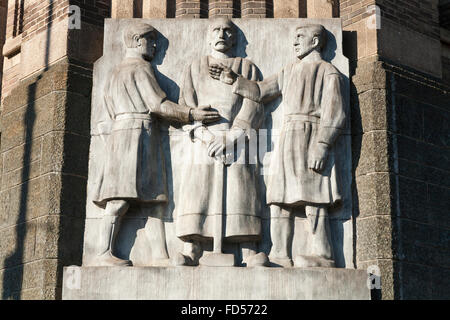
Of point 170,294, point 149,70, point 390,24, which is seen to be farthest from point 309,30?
point 170,294

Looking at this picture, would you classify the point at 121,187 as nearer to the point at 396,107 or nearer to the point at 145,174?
the point at 145,174

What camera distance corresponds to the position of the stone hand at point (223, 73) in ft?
35.7

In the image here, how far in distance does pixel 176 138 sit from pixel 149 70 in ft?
3.04

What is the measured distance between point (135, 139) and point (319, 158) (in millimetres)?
2255

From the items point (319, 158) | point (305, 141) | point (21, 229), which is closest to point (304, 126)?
point (305, 141)

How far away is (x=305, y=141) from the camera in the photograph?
35.0 ft

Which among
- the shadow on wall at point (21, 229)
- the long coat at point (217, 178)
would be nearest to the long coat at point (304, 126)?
the long coat at point (217, 178)

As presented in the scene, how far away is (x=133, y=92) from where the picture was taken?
35.4ft

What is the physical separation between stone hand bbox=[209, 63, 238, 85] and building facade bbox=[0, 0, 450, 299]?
130 cm

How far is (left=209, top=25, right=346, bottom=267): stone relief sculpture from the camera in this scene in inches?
412

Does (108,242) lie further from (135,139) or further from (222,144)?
(222,144)

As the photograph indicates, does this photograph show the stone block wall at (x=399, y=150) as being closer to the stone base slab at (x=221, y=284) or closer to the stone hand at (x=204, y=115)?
the stone base slab at (x=221, y=284)

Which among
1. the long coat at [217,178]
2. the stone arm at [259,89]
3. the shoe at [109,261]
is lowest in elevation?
the shoe at [109,261]

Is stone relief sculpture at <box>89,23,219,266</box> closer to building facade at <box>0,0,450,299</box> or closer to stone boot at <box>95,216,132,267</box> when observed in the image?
stone boot at <box>95,216,132,267</box>
